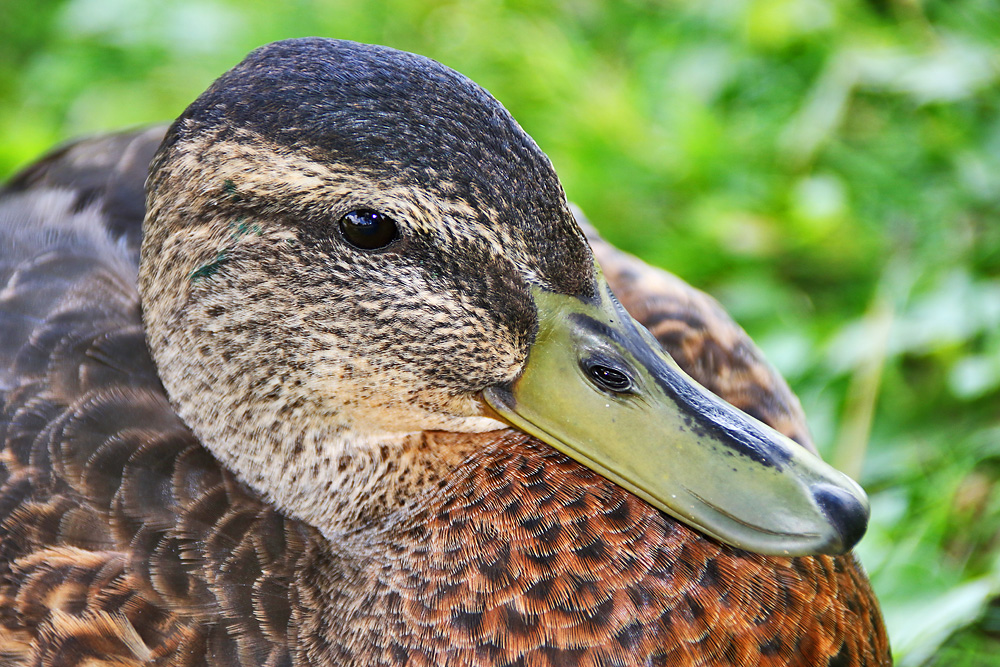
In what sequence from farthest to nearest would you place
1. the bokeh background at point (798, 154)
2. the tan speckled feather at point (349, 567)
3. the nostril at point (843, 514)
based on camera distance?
the bokeh background at point (798, 154), the tan speckled feather at point (349, 567), the nostril at point (843, 514)

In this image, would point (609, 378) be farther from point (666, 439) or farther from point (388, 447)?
point (388, 447)

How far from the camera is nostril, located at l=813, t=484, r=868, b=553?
1121 mm

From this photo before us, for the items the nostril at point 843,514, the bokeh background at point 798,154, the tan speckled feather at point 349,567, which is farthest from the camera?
the bokeh background at point 798,154

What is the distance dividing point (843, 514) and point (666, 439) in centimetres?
21

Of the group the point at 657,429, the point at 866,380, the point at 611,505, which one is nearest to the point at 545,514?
the point at 611,505

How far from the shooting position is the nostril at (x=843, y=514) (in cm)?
112

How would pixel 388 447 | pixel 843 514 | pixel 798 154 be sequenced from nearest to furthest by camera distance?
1. pixel 843 514
2. pixel 388 447
3. pixel 798 154

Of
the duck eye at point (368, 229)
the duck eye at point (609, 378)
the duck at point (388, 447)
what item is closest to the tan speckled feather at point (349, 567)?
the duck at point (388, 447)

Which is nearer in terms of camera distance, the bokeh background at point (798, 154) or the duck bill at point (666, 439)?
the duck bill at point (666, 439)

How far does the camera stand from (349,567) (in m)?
1.33

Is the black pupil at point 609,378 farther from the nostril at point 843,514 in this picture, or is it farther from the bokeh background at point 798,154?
the bokeh background at point 798,154

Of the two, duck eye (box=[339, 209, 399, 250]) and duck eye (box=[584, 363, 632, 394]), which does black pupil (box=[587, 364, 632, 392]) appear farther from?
duck eye (box=[339, 209, 399, 250])

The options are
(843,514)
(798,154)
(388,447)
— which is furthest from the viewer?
(798,154)

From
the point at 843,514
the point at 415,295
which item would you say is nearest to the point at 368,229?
the point at 415,295
